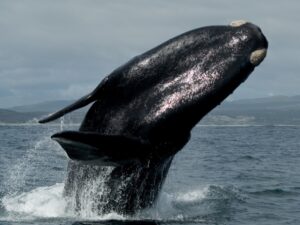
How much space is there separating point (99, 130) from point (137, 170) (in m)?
0.96

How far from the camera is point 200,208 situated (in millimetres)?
14984

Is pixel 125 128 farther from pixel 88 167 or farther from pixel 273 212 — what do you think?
pixel 273 212

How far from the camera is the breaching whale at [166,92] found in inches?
422

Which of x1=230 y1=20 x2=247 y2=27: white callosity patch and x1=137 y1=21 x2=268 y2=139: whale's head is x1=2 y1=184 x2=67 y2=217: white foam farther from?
x1=230 y1=20 x2=247 y2=27: white callosity patch

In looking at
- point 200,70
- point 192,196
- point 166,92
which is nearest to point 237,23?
point 200,70

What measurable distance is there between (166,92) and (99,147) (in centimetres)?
162

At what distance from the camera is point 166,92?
11023 mm

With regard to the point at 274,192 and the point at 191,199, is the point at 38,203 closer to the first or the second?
the point at 191,199

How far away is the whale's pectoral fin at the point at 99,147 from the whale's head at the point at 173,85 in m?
0.04

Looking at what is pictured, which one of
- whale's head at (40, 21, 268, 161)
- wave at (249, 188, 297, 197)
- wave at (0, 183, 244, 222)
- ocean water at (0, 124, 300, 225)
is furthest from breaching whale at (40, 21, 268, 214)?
wave at (249, 188, 297, 197)

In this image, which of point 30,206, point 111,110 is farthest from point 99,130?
point 30,206

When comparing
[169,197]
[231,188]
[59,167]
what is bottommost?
[59,167]

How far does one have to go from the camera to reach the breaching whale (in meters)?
10.7

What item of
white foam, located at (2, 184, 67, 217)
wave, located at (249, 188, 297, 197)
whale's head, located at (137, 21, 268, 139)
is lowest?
wave, located at (249, 188, 297, 197)
